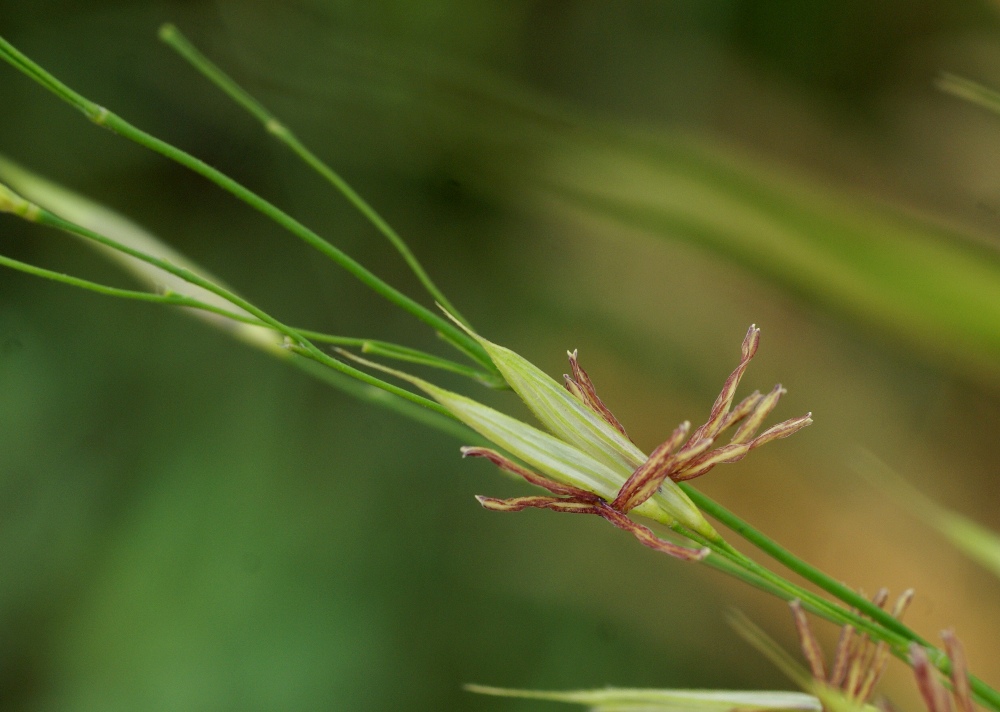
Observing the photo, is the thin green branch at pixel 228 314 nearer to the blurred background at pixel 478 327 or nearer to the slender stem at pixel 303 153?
the slender stem at pixel 303 153

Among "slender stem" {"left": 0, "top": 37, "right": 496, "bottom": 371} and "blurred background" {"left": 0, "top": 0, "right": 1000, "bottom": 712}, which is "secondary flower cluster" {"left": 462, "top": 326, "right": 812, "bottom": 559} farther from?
"blurred background" {"left": 0, "top": 0, "right": 1000, "bottom": 712}

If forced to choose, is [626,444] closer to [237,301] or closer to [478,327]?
[237,301]

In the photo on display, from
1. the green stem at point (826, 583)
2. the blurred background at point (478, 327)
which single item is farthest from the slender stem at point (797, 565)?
the blurred background at point (478, 327)

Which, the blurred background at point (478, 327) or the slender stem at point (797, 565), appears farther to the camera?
the blurred background at point (478, 327)

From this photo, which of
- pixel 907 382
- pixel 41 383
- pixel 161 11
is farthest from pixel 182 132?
pixel 907 382

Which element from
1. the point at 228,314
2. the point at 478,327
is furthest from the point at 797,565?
the point at 478,327

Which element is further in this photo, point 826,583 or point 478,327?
point 478,327

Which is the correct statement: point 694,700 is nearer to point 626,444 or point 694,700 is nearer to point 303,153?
point 626,444

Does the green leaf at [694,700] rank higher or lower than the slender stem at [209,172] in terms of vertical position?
lower

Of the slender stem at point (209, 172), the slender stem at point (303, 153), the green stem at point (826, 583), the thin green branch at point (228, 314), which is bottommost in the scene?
the thin green branch at point (228, 314)

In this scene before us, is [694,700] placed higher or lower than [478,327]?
lower
